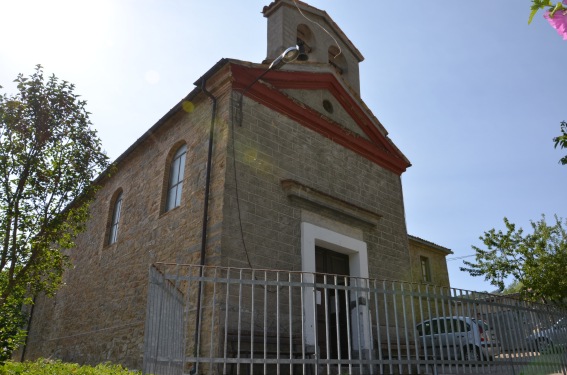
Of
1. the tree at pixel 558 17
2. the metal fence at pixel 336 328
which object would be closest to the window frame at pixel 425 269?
the metal fence at pixel 336 328

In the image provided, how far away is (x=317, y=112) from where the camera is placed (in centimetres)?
991

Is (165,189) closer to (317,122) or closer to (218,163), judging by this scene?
(218,163)

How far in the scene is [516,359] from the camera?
6.29 meters

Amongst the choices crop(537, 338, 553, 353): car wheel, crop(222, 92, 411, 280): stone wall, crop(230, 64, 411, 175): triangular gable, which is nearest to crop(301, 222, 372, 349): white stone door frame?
crop(222, 92, 411, 280): stone wall

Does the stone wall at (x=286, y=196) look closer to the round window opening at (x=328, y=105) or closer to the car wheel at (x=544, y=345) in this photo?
the round window opening at (x=328, y=105)

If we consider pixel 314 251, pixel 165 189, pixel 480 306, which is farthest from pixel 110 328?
pixel 480 306

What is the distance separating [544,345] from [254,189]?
17.6ft

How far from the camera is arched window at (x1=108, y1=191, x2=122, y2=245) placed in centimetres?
1169

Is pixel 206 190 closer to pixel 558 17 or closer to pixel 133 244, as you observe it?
pixel 133 244

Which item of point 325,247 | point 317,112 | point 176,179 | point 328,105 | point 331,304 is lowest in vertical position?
point 331,304

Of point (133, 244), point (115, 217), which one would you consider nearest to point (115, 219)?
point (115, 217)

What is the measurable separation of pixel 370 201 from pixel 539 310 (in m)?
4.22

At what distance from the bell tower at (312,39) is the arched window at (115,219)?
5.67 m

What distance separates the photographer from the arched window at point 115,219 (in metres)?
11.7
